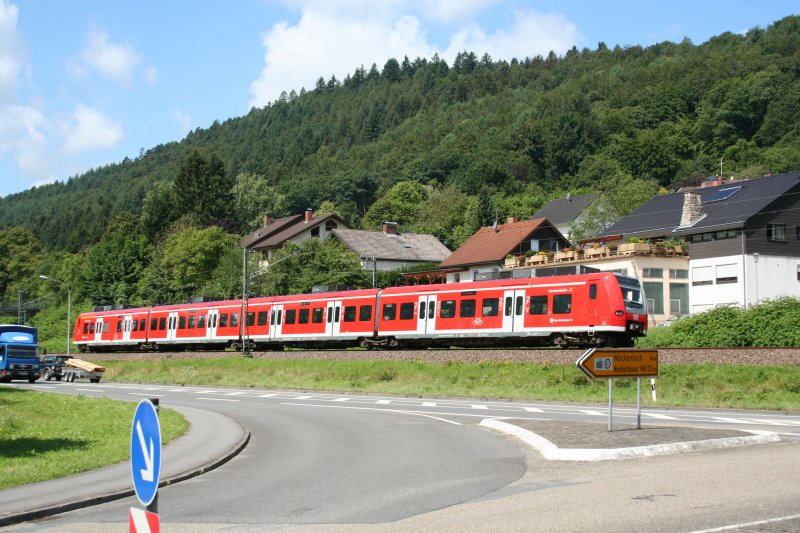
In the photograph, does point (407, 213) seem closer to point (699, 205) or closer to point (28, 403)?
point (699, 205)

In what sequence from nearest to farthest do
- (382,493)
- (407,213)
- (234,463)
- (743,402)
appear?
1. (382,493)
2. (234,463)
3. (743,402)
4. (407,213)

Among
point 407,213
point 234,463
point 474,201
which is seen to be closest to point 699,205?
point 234,463

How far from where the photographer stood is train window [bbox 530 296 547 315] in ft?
115

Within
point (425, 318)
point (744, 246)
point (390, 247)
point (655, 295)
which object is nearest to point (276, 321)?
point (425, 318)

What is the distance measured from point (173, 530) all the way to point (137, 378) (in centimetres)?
4191

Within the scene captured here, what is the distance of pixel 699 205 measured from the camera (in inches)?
2196

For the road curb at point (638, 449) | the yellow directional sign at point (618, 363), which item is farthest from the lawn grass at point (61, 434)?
the yellow directional sign at point (618, 363)

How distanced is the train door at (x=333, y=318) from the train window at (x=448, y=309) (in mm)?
7462

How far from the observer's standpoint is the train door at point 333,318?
45031 mm

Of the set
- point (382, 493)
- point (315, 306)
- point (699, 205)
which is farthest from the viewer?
point (699, 205)

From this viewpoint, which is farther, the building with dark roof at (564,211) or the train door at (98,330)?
the building with dark roof at (564,211)

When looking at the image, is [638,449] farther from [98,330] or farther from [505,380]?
[98,330]

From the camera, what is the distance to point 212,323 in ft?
178

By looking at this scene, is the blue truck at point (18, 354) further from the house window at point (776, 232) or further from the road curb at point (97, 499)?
the house window at point (776, 232)
